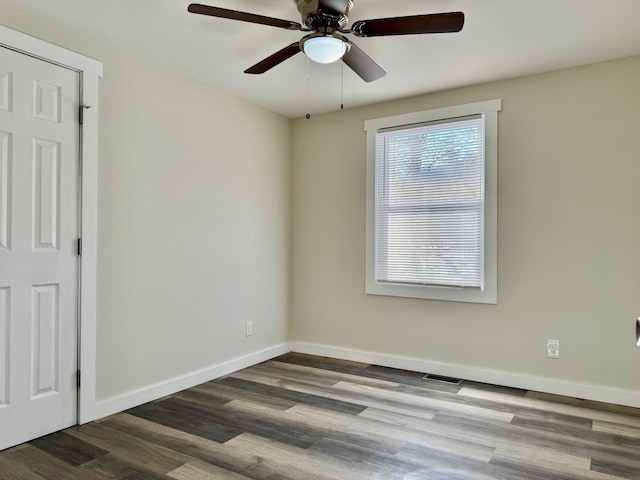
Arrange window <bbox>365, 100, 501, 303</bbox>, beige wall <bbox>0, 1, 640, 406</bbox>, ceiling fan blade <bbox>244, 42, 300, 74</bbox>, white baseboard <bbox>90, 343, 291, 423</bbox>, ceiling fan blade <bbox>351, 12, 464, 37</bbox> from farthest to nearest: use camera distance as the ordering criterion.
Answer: window <bbox>365, 100, 501, 303</bbox>
beige wall <bbox>0, 1, 640, 406</bbox>
white baseboard <bbox>90, 343, 291, 423</bbox>
ceiling fan blade <bbox>244, 42, 300, 74</bbox>
ceiling fan blade <bbox>351, 12, 464, 37</bbox>

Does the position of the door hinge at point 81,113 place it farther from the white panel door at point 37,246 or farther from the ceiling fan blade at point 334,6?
the ceiling fan blade at point 334,6

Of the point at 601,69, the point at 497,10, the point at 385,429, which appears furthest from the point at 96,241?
the point at 601,69

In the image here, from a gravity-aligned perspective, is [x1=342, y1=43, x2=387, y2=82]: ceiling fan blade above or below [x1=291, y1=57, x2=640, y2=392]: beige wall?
above

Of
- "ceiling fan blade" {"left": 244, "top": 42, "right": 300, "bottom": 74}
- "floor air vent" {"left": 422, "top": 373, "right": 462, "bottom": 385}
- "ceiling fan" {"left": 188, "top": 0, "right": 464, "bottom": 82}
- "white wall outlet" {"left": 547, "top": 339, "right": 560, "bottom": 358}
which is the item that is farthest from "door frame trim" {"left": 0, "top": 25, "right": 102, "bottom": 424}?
"white wall outlet" {"left": 547, "top": 339, "right": 560, "bottom": 358}

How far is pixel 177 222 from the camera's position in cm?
333

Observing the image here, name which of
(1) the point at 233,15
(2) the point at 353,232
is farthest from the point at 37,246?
(2) the point at 353,232

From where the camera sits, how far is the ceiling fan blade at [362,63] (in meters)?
2.38

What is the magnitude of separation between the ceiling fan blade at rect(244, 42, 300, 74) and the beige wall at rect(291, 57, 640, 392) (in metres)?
1.68

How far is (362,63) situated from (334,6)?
1.57 feet

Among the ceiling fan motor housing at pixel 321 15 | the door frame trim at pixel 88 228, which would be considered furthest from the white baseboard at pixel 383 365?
the ceiling fan motor housing at pixel 321 15

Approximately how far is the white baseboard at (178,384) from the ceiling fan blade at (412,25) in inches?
104

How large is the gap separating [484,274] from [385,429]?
1523mm

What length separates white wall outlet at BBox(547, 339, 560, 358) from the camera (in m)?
3.25

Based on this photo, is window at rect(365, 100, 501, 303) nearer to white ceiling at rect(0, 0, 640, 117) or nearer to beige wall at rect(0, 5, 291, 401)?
white ceiling at rect(0, 0, 640, 117)
